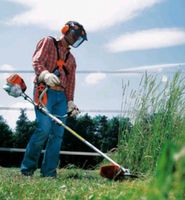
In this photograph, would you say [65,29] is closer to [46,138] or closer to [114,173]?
[46,138]

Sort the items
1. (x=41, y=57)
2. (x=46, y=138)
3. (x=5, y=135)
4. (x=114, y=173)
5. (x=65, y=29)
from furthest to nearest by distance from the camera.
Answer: (x=5, y=135) → (x=65, y=29) → (x=46, y=138) → (x=41, y=57) → (x=114, y=173)

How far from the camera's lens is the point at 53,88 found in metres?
6.41

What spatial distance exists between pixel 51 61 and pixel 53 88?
0.94 ft

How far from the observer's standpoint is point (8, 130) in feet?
31.1

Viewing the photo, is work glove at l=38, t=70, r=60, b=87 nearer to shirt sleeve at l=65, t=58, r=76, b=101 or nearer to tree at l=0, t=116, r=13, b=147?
shirt sleeve at l=65, t=58, r=76, b=101

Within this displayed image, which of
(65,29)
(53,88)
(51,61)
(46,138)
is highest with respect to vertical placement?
(65,29)

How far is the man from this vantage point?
249 inches

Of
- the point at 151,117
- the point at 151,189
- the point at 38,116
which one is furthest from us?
the point at 151,117

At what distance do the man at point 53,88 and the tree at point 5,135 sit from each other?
2857mm

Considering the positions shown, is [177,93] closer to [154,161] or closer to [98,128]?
[154,161]

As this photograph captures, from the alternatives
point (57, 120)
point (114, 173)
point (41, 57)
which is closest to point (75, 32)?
point (41, 57)

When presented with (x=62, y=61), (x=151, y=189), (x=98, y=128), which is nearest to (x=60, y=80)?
(x=62, y=61)

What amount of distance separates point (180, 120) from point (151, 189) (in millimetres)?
6103

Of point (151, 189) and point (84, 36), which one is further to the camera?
point (84, 36)
